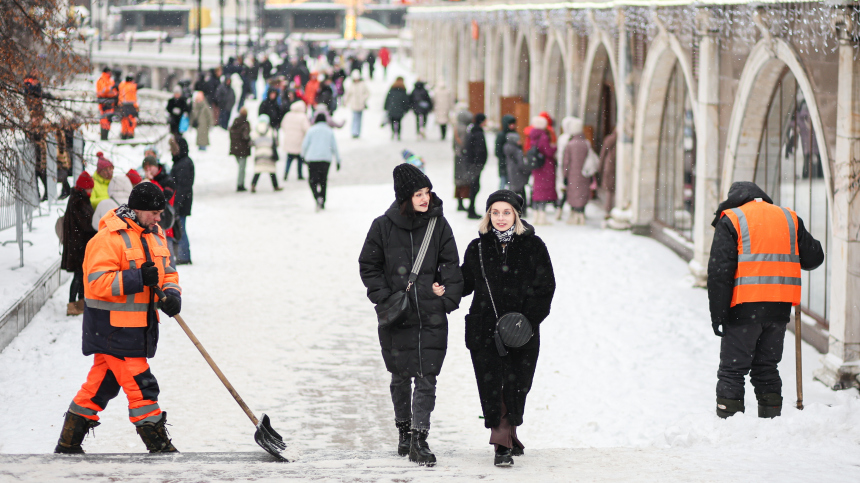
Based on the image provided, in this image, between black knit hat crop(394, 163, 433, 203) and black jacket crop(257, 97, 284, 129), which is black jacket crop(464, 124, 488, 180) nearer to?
black jacket crop(257, 97, 284, 129)

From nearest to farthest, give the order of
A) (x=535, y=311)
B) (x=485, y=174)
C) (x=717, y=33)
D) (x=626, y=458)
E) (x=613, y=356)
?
(x=535, y=311) → (x=626, y=458) → (x=613, y=356) → (x=717, y=33) → (x=485, y=174)

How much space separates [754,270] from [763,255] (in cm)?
10

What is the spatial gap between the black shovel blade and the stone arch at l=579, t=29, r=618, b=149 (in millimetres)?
12990

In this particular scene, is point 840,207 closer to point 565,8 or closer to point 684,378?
point 684,378

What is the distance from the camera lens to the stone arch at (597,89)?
18422mm

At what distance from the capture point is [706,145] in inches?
483

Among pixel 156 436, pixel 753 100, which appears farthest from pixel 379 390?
pixel 753 100

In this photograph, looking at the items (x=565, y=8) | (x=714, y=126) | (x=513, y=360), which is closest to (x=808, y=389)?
(x=513, y=360)

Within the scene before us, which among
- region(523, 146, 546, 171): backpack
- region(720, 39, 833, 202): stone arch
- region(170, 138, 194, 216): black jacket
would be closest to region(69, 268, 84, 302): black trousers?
region(170, 138, 194, 216): black jacket

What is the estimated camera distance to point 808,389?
A: 330 inches

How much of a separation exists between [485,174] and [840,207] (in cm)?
1292

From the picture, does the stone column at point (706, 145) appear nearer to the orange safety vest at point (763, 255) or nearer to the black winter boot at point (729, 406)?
the black winter boot at point (729, 406)

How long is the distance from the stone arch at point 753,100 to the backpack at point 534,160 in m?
3.58

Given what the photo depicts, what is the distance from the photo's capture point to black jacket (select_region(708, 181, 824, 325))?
665 centimetres
